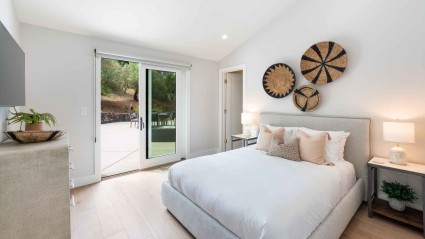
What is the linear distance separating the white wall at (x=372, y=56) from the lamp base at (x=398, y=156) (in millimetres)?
242

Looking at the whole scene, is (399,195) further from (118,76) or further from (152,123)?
(118,76)

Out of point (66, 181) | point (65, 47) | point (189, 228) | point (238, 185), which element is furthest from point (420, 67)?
point (65, 47)

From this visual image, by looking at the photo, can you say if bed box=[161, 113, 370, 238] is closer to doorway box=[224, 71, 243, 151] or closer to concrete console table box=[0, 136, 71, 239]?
concrete console table box=[0, 136, 71, 239]

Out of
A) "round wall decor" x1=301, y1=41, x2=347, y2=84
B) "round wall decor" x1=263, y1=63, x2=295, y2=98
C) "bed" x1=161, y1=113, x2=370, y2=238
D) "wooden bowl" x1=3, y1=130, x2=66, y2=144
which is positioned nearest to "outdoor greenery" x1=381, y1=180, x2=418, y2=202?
"bed" x1=161, y1=113, x2=370, y2=238

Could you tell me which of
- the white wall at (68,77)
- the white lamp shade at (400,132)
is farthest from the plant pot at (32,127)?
the white lamp shade at (400,132)

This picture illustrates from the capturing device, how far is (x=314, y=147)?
94.0 inches

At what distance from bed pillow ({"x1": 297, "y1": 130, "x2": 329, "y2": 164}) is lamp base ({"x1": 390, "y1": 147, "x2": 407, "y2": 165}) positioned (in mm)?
684

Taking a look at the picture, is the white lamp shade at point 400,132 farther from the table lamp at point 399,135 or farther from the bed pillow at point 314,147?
the bed pillow at point 314,147

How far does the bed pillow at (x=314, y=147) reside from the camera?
2356mm

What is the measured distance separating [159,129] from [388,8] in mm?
4052

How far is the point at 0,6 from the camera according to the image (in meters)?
1.66

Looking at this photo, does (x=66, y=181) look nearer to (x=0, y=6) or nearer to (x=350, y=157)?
(x=0, y=6)

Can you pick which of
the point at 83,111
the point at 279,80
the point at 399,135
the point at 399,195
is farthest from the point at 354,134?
the point at 83,111

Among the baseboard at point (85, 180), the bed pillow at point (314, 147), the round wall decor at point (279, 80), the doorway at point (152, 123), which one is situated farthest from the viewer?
the doorway at point (152, 123)
